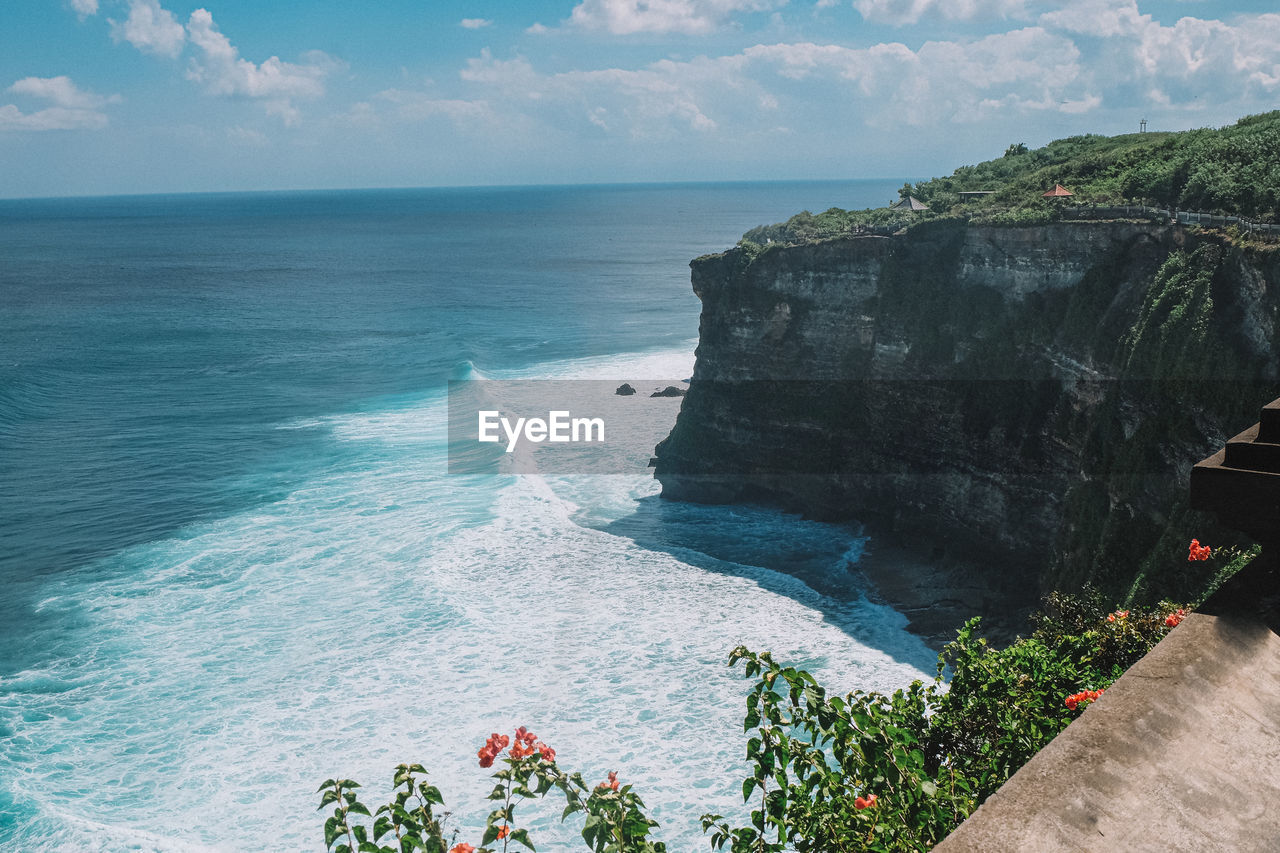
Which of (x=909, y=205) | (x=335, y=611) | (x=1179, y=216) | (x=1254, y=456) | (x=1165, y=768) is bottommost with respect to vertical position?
(x=335, y=611)

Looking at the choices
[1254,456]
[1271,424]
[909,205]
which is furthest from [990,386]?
[1254,456]

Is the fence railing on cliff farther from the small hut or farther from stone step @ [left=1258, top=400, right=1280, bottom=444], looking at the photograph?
stone step @ [left=1258, top=400, right=1280, bottom=444]

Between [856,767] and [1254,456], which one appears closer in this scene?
[1254,456]

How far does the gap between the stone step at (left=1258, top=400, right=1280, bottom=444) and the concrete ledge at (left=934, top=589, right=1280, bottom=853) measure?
52.3 inches

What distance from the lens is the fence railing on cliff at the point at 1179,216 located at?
2853 centimetres

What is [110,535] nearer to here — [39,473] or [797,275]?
[39,473]

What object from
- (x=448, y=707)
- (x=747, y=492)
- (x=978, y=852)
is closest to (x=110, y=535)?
(x=448, y=707)

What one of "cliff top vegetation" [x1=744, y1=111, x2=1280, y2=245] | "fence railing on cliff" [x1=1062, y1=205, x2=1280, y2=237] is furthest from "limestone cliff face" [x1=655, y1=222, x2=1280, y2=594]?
"cliff top vegetation" [x1=744, y1=111, x2=1280, y2=245]

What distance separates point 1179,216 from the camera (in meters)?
31.9

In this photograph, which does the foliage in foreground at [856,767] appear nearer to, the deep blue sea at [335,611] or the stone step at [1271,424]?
the stone step at [1271,424]

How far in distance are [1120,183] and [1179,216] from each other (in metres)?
6.87

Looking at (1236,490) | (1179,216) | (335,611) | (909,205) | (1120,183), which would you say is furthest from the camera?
(909,205)

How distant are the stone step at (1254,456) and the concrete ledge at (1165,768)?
103 centimetres

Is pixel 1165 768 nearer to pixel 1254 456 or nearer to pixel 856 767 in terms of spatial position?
pixel 1254 456
